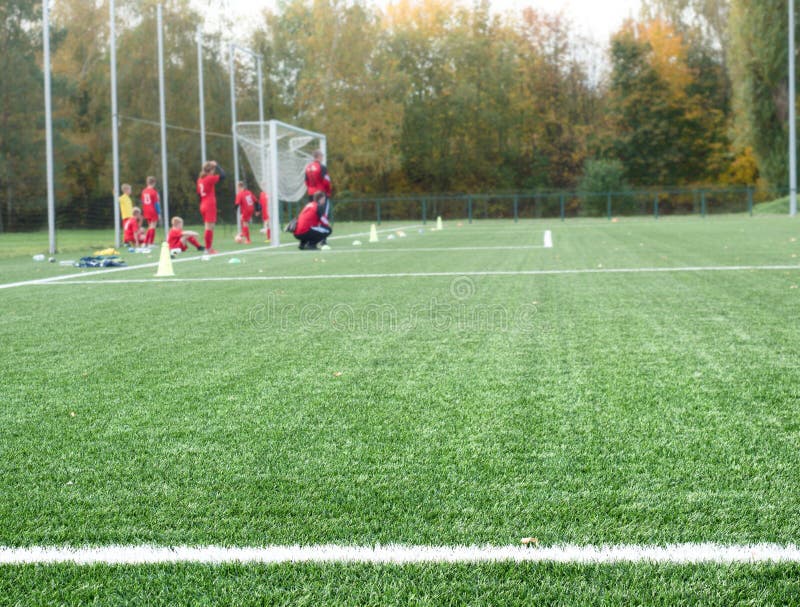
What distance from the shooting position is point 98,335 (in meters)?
6.18

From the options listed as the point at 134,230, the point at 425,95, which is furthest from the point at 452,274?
the point at 425,95

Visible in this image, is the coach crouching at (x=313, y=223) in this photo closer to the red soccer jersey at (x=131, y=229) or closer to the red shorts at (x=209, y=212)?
the red shorts at (x=209, y=212)

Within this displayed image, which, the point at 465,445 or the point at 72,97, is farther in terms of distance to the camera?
the point at 72,97

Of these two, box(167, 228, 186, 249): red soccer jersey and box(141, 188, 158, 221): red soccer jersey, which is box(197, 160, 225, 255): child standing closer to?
box(167, 228, 186, 249): red soccer jersey

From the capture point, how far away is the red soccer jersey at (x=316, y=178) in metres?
17.8

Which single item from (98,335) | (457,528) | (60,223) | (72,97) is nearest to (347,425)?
(457,528)

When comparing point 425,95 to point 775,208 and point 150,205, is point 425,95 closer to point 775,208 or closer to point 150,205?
point 775,208

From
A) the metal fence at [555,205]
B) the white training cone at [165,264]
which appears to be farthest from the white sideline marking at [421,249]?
the metal fence at [555,205]

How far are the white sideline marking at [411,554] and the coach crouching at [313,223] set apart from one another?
1522cm

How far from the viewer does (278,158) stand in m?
21.9

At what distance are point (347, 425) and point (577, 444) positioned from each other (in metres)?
0.92

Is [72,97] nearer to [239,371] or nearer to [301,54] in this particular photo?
[301,54]

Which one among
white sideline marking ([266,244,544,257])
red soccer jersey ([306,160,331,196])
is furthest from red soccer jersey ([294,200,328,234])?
white sideline marking ([266,244,544,257])

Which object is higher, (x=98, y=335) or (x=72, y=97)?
(x=72, y=97)
